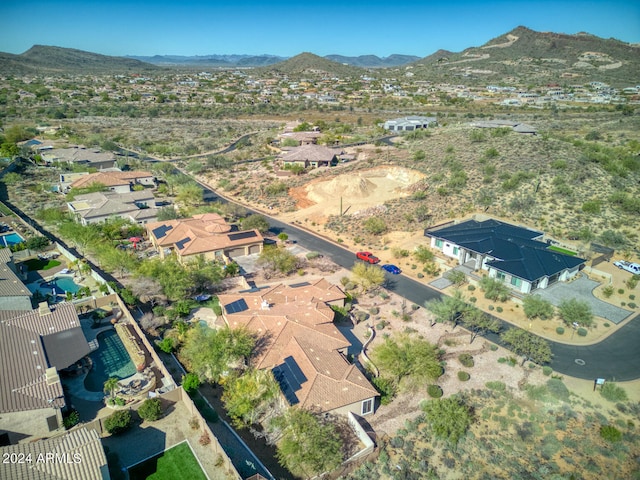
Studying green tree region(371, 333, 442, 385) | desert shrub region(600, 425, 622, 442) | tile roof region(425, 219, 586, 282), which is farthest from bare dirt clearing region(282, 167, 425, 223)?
desert shrub region(600, 425, 622, 442)

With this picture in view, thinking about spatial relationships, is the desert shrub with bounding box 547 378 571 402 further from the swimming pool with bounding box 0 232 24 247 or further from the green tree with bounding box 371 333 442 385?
the swimming pool with bounding box 0 232 24 247

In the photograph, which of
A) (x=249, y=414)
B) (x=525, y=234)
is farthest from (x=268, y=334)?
(x=525, y=234)

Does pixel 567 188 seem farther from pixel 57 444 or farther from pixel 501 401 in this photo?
pixel 57 444

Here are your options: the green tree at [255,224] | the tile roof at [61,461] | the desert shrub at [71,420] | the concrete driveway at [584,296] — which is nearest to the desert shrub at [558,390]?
the concrete driveway at [584,296]

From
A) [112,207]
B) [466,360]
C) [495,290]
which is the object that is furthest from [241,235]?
[466,360]

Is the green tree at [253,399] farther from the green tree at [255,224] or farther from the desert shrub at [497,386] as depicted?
the green tree at [255,224]

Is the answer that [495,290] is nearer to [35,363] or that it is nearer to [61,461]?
[61,461]
